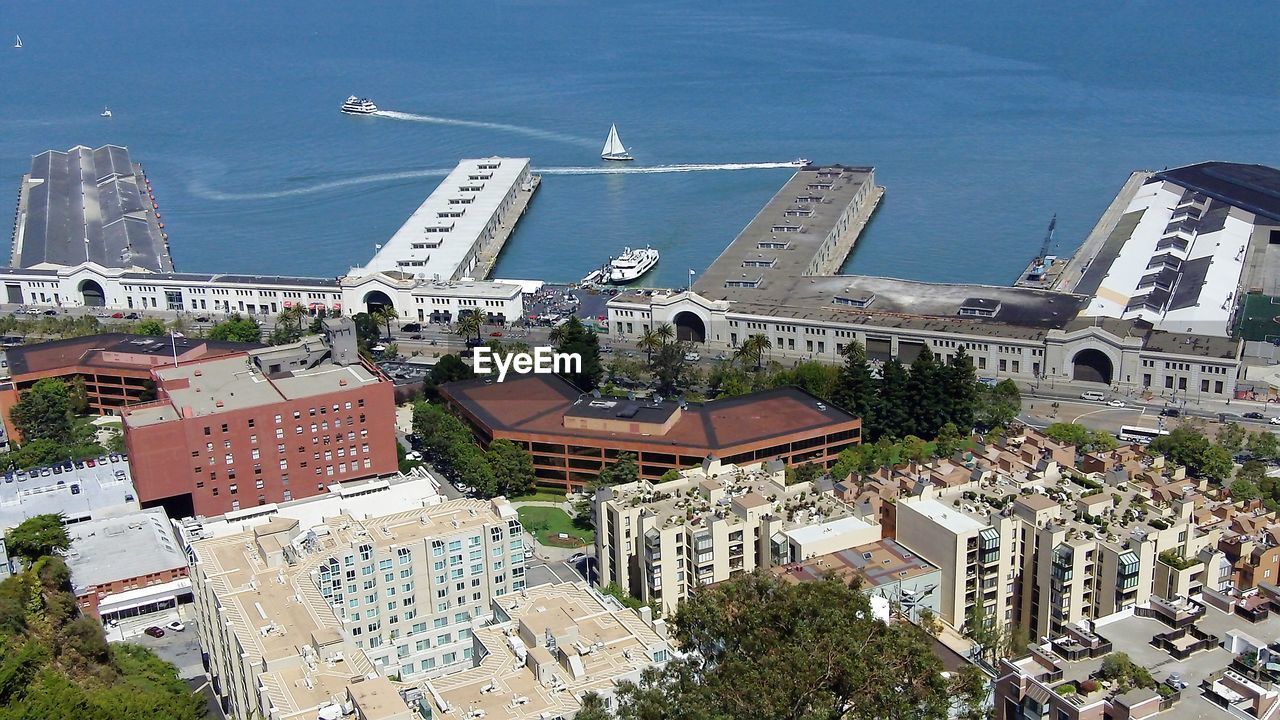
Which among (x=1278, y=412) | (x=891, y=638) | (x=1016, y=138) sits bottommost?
(x=1278, y=412)

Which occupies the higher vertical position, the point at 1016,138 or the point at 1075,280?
the point at 1016,138

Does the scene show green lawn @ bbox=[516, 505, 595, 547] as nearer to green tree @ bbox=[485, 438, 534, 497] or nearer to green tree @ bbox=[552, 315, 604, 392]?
green tree @ bbox=[485, 438, 534, 497]

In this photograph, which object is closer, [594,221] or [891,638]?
[891,638]

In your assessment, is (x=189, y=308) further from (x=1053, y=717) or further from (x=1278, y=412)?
(x=1053, y=717)

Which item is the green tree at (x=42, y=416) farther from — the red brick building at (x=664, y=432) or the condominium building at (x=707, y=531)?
the condominium building at (x=707, y=531)

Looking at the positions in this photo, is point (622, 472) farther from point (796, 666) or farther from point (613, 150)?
point (613, 150)

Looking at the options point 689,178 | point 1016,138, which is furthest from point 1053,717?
point 1016,138

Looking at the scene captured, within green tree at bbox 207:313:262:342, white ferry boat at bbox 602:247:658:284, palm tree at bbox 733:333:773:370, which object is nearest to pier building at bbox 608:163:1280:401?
palm tree at bbox 733:333:773:370

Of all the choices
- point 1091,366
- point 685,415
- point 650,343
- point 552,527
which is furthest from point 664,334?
point 1091,366
